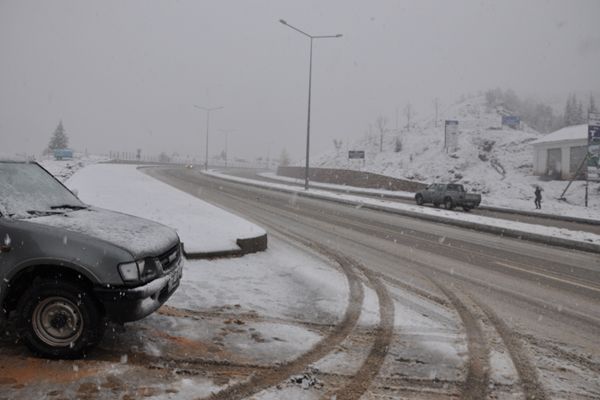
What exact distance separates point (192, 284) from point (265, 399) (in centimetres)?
357

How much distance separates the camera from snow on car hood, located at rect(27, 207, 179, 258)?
168 inches

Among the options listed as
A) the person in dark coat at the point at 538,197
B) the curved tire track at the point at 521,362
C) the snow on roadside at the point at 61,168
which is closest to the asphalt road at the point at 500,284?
the curved tire track at the point at 521,362

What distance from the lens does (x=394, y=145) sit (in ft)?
277

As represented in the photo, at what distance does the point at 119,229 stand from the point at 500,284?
625 centimetres

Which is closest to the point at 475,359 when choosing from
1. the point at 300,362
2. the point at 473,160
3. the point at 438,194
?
the point at 300,362

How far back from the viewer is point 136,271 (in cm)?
415

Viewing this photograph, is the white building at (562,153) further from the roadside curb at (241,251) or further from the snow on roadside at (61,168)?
the roadside curb at (241,251)

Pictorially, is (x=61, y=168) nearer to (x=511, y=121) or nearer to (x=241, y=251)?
(x=241, y=251)

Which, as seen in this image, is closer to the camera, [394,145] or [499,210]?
[499,210]

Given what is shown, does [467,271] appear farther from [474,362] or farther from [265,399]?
[265,399]

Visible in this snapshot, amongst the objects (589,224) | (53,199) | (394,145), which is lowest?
(589,224)

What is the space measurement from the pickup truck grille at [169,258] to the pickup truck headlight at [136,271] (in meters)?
0.25

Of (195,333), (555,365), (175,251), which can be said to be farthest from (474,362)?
(175,251)

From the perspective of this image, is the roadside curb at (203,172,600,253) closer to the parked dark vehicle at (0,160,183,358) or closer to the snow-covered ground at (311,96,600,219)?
the parked dark vehicle at (0,160,183,358)
